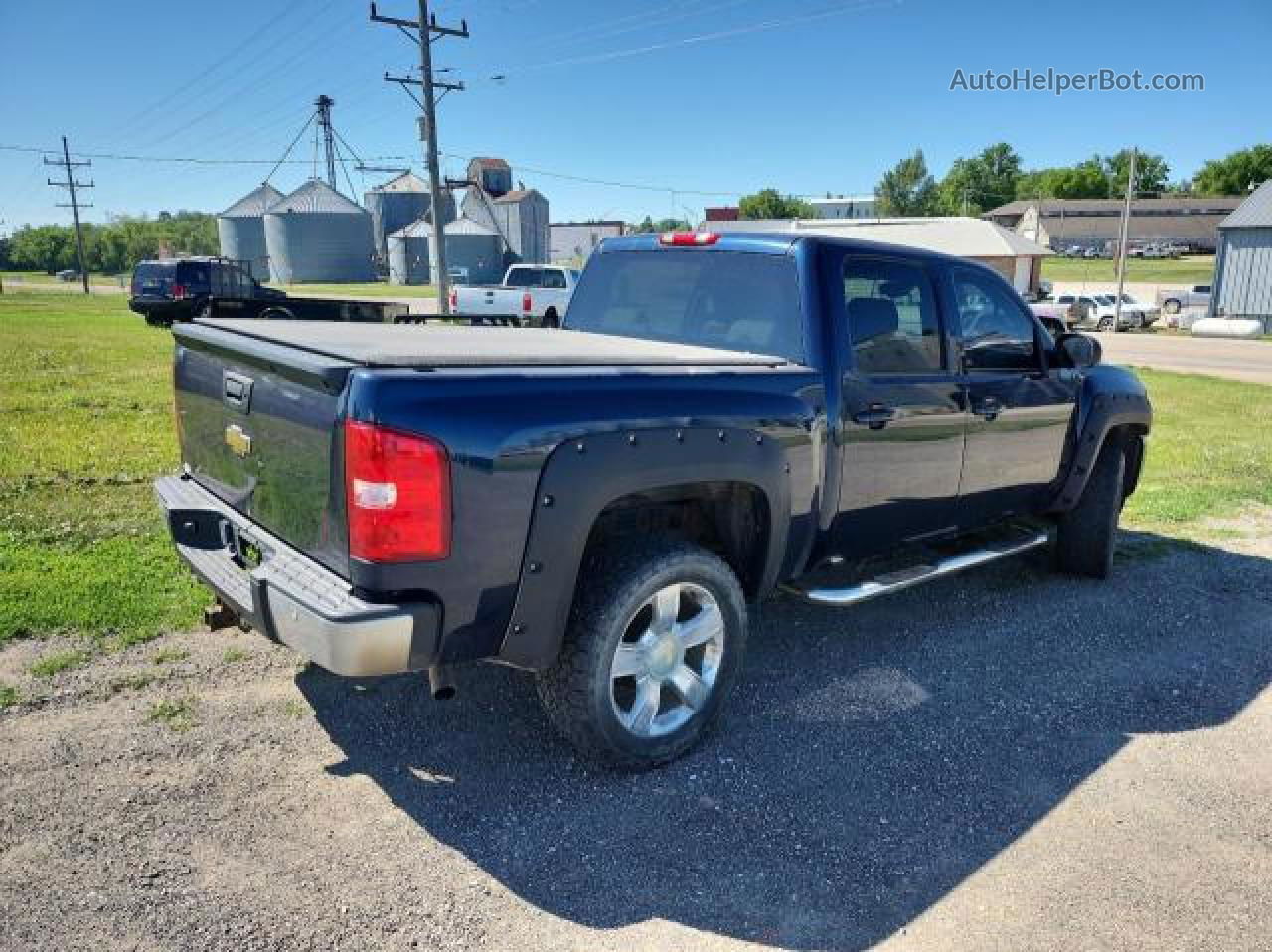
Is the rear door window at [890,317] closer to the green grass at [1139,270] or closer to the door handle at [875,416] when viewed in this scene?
the door handle at [875,416]

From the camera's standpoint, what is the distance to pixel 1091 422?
5.19 metres

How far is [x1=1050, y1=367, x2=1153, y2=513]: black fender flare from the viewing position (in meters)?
5.18

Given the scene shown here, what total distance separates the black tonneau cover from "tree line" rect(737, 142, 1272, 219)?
113 meters

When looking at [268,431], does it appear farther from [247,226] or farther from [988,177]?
[988,177]

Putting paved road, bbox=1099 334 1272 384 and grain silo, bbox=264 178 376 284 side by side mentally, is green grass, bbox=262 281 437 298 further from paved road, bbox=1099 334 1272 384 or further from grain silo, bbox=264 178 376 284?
paved road, bbox=1099 334 1272 384

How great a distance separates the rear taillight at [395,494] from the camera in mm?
2488

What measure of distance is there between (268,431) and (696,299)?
2.08m

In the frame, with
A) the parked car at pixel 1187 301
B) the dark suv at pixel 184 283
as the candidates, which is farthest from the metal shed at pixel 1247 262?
the dark suv at pixel 184 283

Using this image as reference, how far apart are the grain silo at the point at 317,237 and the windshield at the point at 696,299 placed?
247 ft

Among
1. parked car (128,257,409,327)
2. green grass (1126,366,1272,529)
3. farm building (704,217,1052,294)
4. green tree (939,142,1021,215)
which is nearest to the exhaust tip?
green grass (1126,366,1272,529)

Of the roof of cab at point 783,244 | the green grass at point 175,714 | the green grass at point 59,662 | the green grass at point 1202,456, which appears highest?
the roof of cab at point 783,244

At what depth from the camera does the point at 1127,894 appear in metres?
2.76

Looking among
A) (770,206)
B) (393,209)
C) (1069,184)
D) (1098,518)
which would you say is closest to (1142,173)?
(1069,184)

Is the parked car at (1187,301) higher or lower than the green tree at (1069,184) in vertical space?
lower
